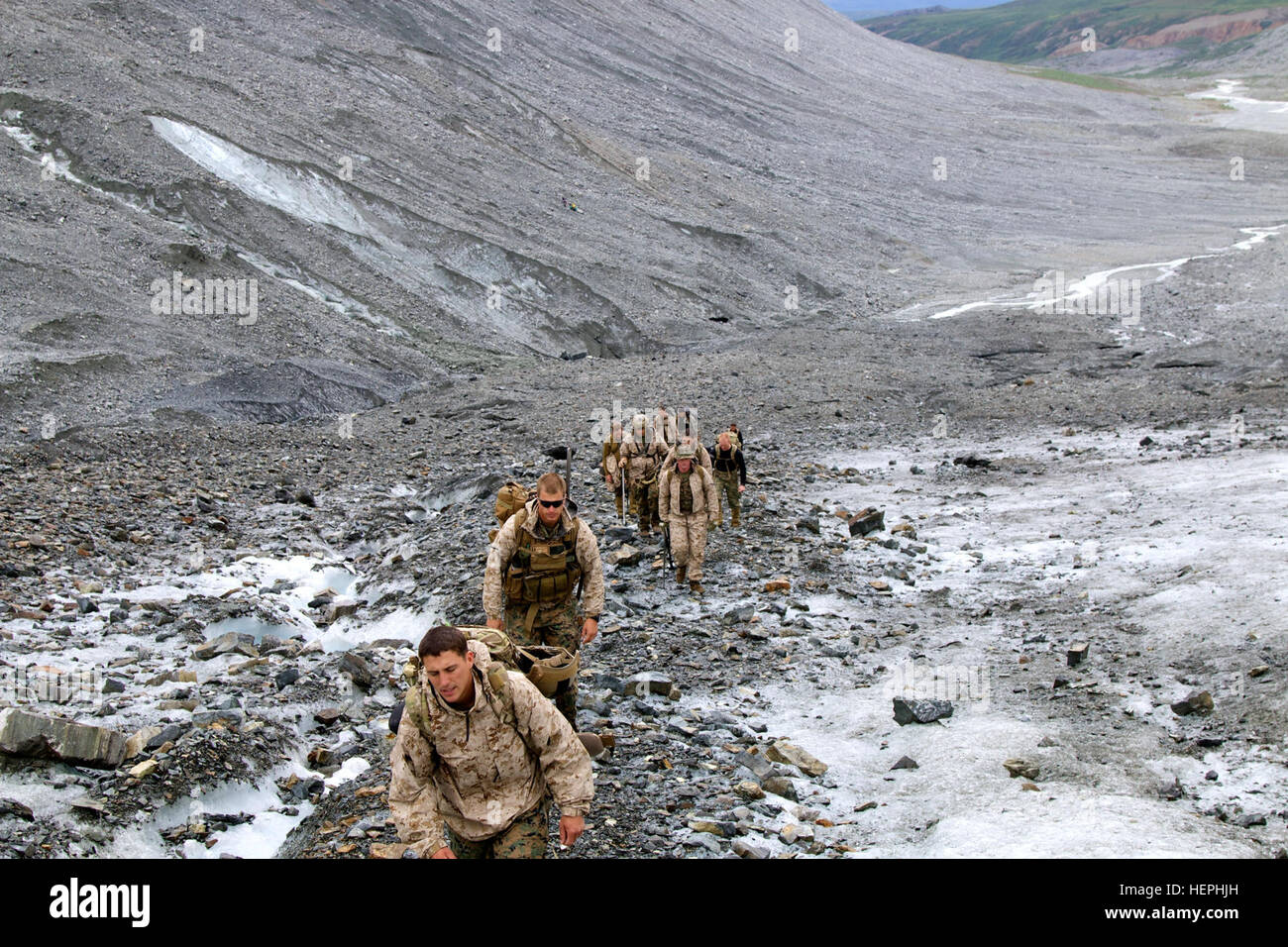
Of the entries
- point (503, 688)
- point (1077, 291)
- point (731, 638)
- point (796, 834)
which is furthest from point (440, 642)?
point (1077, 291)

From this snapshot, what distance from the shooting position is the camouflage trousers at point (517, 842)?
15.0 feet

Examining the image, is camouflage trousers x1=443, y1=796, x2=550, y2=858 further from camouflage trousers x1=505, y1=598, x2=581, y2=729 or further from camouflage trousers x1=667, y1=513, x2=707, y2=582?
camouflage trousers x1=667, y1=513, x2=707, y2=582

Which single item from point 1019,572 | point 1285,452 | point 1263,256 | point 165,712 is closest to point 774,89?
point 1263,256

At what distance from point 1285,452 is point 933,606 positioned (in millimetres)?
7158

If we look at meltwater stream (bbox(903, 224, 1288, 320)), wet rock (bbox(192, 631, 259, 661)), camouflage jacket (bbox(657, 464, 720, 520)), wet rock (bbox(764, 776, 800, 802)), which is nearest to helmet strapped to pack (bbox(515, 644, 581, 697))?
wet rock (bbox(764, 776, 800, 802))

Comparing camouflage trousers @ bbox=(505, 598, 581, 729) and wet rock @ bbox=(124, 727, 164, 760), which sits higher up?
camouflage trousers @ bbox=(505, 598, 581, 729)

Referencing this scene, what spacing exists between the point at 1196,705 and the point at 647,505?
6282mm

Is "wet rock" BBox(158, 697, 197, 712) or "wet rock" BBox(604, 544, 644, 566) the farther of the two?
"wet rock" BBox(604, 544, 644, 566)

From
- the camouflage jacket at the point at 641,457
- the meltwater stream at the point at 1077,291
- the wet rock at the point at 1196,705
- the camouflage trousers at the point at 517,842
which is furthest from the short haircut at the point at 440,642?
the meltwater stream at the point at 1077,291

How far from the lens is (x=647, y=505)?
41.3 feet

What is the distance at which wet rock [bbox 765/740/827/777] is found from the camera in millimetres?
7375

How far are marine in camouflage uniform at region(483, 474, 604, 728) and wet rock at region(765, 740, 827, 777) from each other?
4.97ft

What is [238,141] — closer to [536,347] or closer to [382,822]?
[536,347]

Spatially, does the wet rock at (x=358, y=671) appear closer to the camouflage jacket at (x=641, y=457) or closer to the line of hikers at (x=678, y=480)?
the line of hikers at (x=678, y=480)
